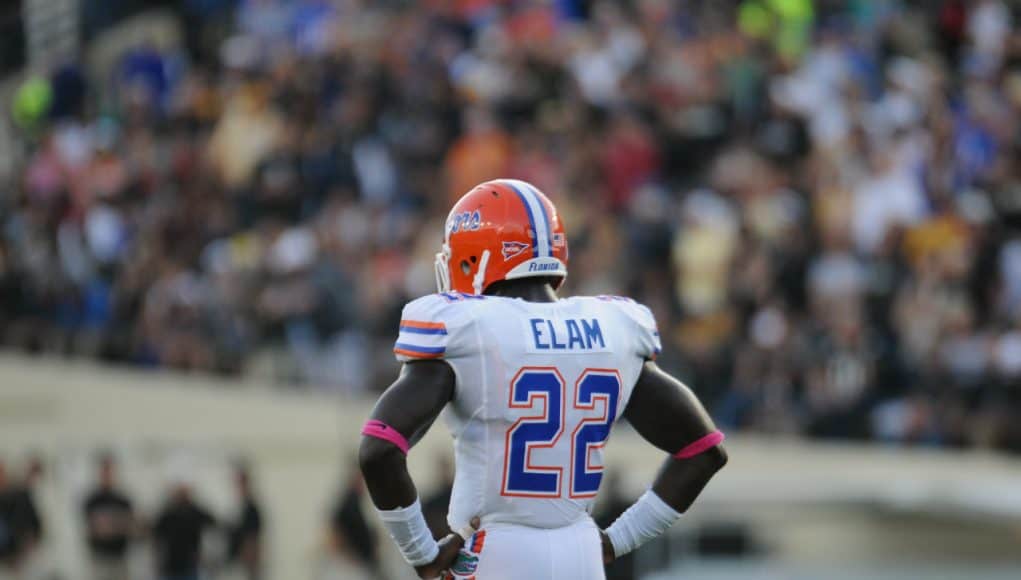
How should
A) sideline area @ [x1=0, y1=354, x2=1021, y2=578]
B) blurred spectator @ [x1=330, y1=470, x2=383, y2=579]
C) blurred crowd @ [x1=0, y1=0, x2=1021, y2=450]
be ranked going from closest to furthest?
sideline area @ [x1=0, y1=354, x2=1021, y2=578] → blurred crowd @ [x1=0, y1=0, x2=1021, y2=450] → blurred spectator @ [x1=330, y1=470, x2=383, y2=579]

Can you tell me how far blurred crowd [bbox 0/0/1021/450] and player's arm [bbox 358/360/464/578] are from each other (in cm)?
874

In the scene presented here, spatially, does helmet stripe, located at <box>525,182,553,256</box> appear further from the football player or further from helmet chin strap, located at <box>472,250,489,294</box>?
helmet chin strap, located at <box>472,250,489,294</box>

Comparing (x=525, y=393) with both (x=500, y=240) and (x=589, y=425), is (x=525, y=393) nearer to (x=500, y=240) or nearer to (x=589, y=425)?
(x=589, y=425)

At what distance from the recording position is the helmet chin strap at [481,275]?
523 centimetres

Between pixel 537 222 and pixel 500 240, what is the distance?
0.12 metres

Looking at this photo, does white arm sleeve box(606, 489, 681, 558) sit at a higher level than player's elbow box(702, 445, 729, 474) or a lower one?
lower

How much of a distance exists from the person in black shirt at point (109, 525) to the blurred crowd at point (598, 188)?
1643mm

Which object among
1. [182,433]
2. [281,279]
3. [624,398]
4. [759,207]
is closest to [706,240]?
[759,207]

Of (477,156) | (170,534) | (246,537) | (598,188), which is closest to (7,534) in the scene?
(170,534)

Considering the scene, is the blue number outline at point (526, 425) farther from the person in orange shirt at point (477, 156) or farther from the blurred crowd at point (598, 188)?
the person in orange shirt at point (477, 156)

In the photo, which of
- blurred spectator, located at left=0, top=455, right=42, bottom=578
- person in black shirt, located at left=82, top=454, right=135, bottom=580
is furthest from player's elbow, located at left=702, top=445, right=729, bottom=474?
blurred spectator, located at left=0, top=455, right=42, bottom=578

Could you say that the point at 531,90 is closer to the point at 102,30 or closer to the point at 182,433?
the point at 182,433

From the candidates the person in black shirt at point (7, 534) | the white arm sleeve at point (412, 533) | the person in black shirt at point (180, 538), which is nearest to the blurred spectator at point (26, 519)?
the person in black shirt at point (7, 534)

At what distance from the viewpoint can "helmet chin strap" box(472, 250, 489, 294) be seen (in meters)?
5.23
